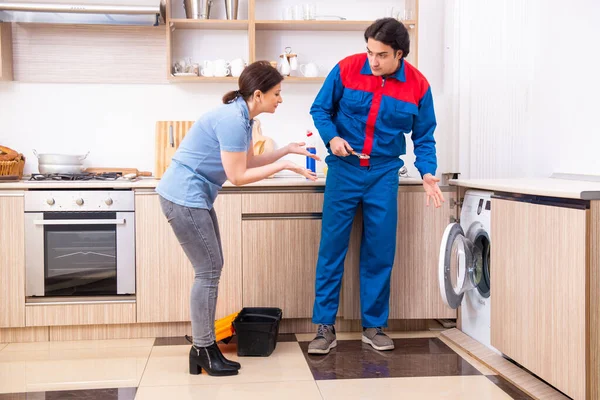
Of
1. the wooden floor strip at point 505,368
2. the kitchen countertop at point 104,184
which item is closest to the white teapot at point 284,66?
the kitchen countertop at point 104,184

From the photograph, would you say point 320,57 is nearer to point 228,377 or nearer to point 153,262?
point 153,262

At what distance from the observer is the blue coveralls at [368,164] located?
11.1 feet

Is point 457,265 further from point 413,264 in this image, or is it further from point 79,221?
point 79,221

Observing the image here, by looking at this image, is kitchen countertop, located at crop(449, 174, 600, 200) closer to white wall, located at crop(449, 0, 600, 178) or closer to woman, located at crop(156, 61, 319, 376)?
white wall, located at crop(449, 0, 600, 178)

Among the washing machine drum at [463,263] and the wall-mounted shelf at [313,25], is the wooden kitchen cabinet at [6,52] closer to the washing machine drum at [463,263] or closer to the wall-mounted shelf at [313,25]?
the wall-mounted shelf at [313,25]

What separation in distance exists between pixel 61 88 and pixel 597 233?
120 inches

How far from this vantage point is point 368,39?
3.26 m

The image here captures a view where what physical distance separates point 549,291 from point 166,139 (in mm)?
2374

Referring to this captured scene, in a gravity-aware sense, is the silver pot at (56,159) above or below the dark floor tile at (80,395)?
above

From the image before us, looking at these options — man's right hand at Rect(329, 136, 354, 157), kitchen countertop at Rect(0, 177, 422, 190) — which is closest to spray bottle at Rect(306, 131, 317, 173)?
kitchen countertop at Rect(0, 177, 422, 190)

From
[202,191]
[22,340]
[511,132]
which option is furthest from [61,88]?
[511,132]

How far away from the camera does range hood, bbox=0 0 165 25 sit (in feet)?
12.5

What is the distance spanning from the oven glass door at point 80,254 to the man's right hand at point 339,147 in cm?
118

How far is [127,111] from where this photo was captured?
4277 millimetres
